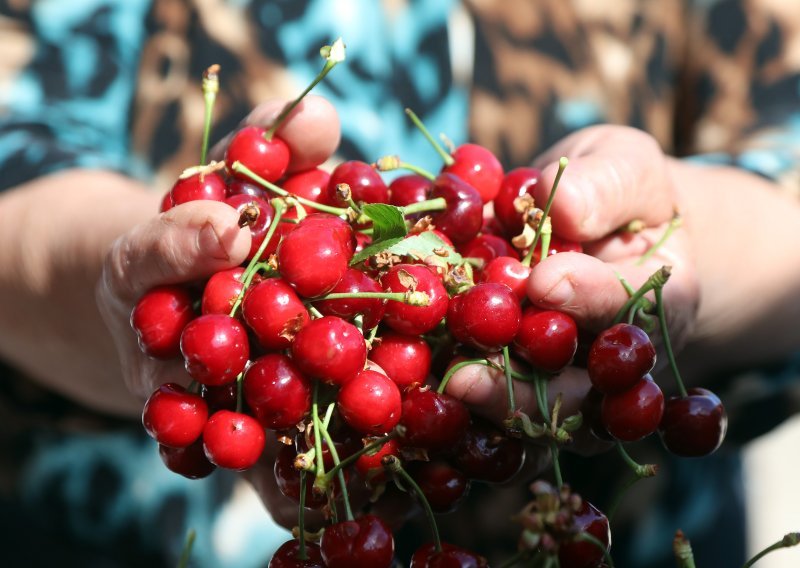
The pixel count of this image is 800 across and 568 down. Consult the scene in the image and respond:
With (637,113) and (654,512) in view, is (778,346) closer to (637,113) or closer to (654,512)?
(654,512)

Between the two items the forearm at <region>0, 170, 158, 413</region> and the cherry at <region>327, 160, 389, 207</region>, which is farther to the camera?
the forearm at <region>0, 170, 158, 413</region>

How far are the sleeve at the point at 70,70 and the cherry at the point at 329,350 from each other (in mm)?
590

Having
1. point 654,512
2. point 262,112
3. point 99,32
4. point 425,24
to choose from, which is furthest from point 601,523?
point 99,32

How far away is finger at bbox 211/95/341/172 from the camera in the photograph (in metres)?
0.77

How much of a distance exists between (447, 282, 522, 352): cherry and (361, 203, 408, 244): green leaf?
7 centimetres

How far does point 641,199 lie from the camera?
871mm

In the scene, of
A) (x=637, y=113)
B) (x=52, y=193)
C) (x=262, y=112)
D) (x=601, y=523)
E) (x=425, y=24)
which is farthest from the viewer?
(x=637, y=113)

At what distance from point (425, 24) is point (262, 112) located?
424 millimetres

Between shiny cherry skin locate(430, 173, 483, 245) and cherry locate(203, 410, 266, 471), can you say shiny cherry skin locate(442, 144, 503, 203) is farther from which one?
cherry locate(203, 410, 266, 471)

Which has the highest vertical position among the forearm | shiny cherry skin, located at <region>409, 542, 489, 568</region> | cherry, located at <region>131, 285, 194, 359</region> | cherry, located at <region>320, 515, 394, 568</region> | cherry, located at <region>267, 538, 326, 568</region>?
cherry, located at <region>131, 285, 194, 359</region>

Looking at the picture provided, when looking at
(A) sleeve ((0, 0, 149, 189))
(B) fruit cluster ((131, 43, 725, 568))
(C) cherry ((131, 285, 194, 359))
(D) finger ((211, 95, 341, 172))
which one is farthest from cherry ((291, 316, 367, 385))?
(A) sleeve ((0, 0, 149, 189))

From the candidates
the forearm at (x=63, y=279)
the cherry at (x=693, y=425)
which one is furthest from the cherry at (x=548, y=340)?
the forearm at (x=63, y=279)

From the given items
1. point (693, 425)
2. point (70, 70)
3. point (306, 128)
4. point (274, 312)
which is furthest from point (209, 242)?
point (70, 70)

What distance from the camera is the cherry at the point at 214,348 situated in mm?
600
